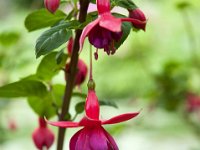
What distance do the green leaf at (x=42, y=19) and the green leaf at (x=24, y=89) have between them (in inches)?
3.3

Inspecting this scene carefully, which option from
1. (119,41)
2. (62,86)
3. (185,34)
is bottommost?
(185,34)

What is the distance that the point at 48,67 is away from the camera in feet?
2.79

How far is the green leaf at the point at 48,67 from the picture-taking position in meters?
0.83

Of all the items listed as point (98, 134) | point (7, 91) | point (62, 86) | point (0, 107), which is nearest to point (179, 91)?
point (0, 107)

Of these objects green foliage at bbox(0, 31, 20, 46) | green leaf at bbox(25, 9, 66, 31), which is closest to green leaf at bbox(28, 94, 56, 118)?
green leaf at bbox(25, 9, 66, 31)

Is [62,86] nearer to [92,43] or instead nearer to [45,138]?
[45,138]

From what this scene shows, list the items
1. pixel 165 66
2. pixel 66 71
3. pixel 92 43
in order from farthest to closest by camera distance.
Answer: pixel 165 66 → pixel 66 71 → pixel 92 43

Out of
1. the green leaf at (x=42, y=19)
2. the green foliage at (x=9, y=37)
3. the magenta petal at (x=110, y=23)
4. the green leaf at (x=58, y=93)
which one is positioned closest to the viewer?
the magenta petal at (x=110, y=23)

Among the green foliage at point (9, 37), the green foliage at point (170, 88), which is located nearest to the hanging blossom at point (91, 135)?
the green foliage at point (9, 37)

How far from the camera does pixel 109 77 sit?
3.04m

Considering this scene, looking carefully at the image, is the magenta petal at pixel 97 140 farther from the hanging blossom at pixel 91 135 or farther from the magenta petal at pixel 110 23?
the magenta petal at pixel 110 23

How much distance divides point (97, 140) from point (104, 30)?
0.42 ft

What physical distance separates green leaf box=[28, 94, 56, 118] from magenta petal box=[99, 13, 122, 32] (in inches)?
11.6

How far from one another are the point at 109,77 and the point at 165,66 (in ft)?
4.91
